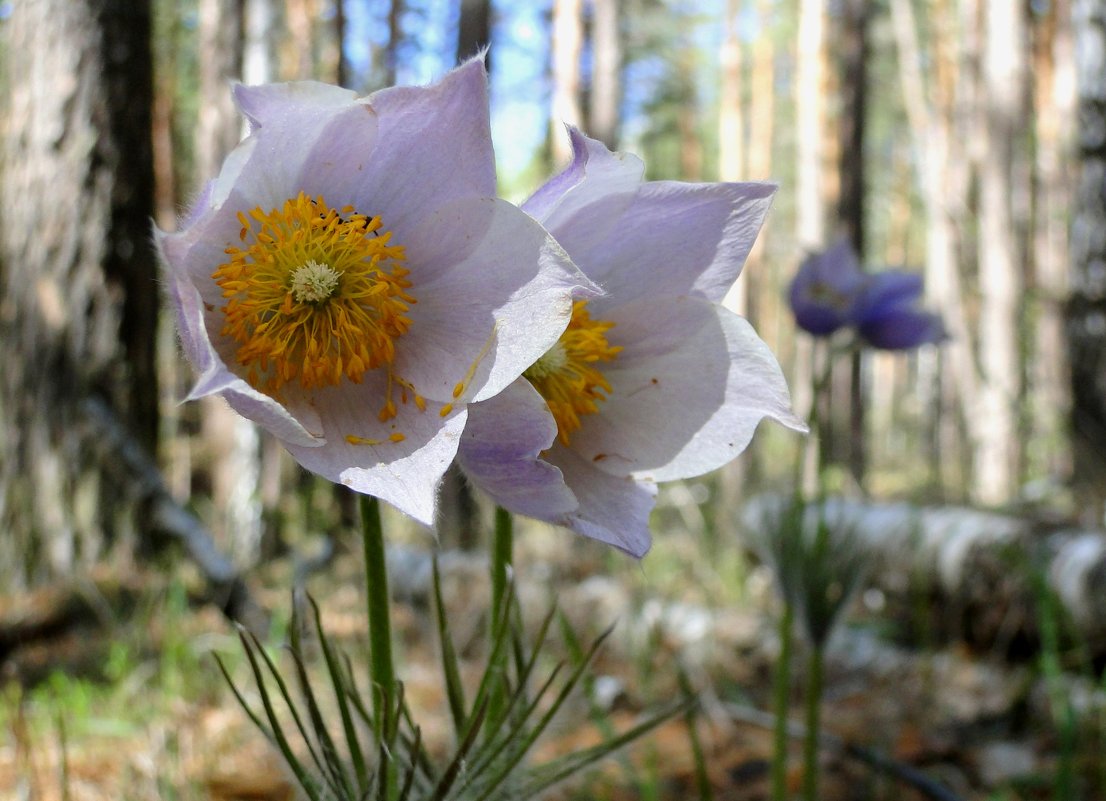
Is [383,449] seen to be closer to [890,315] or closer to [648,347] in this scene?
[648,347]

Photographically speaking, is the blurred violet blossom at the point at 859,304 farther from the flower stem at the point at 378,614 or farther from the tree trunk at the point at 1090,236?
the tree trunk at the point at 1090,236

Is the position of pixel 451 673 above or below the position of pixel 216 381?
below

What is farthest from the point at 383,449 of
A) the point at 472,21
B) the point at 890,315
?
the point at 472,21

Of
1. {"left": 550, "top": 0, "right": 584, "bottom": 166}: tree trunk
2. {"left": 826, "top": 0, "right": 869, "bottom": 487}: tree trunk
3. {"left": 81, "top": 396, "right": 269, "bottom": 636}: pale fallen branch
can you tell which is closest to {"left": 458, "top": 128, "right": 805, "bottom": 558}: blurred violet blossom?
{"left": 81, "top": 396, "right": 269, "bottom": 636}: pale fallen branch

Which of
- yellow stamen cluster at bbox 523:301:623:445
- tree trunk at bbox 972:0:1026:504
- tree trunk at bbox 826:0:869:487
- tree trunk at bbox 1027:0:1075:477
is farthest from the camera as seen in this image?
tree trunk at bbox 826:0:869:487

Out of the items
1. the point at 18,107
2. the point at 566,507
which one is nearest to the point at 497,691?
the point at 566,507

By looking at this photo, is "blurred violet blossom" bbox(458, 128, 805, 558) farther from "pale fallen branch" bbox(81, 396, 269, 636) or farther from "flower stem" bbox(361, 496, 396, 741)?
"pale fallen branch" bbox(81, 396, 269, 636)

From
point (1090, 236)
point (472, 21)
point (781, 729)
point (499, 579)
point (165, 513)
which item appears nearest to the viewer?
point (499, 579)

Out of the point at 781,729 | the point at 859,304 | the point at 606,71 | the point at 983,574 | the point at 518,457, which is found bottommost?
the point at 983,574
